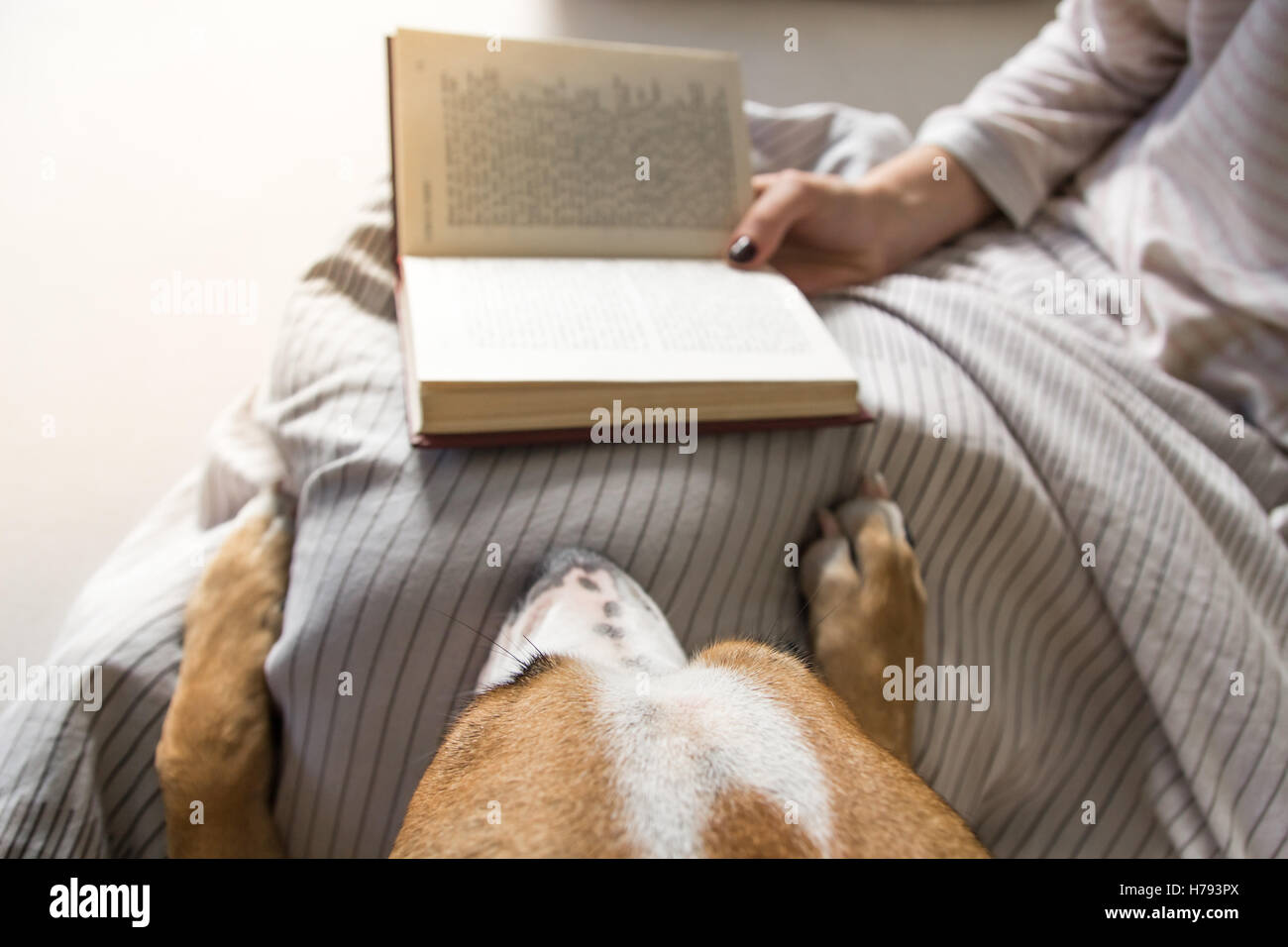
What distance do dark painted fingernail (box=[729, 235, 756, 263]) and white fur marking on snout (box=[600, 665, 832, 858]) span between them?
57 cm

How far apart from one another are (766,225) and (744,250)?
0.04 meters

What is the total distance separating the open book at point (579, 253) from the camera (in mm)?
764

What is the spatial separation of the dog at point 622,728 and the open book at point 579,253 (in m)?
0.14

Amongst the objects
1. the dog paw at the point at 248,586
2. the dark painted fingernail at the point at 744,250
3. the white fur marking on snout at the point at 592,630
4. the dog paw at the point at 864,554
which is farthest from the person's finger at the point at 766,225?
the dog paw at the point at 248,586

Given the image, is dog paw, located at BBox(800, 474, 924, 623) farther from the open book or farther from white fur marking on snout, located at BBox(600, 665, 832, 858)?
white fur marking on snout, located at BBox(600, 665, 832, 858)

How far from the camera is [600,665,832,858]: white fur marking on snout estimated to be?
0.44 meters

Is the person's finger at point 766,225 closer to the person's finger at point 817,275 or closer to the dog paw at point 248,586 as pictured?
the person's finger at point 817,275

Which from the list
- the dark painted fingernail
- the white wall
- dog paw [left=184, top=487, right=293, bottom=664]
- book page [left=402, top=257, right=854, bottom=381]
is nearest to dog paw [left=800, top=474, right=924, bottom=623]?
book page [left=402, top=257, right=854, bottom=381]

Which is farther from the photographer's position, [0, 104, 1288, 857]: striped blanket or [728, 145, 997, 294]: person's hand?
[728, 145, 997, 294]: person's hand

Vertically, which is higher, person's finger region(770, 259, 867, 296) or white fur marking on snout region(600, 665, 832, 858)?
person's finger region(770, 259, 867, 296)
